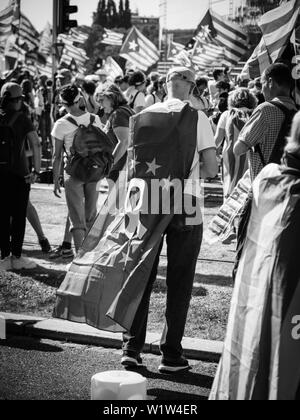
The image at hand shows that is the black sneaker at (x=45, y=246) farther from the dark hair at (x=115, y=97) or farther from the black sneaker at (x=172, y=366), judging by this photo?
the black sneaker at (x=172, y=366)

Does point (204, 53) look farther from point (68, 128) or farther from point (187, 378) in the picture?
point (187, 378)

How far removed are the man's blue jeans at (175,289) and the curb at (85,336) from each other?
45 cm

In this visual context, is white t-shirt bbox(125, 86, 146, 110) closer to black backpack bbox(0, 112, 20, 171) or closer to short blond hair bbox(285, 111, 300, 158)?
black backpack bbox(0, 112, 20, 171)

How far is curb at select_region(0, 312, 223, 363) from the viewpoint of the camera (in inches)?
258

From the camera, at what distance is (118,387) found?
4.81m

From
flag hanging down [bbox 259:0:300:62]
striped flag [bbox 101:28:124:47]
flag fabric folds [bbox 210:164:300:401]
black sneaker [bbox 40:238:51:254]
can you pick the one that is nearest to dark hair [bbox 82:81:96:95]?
black sneaker [bbox 40:238:51:254]

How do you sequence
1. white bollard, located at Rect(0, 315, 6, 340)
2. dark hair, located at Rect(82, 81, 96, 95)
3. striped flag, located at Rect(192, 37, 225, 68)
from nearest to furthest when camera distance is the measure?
white bollard, located at Rect(0, 315, 6, 340) → dark hair, located at Rect(82, 81, 96, 95) → striped flag, located at Rect(192, 37, 225, 68)

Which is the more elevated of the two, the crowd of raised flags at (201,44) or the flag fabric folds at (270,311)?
the crowd of raised flags at (201,44)

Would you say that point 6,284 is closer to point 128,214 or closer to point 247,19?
point 128,214

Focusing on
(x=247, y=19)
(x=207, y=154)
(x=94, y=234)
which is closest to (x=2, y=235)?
(x=94, y=234)

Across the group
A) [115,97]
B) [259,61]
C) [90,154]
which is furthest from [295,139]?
[259,61]

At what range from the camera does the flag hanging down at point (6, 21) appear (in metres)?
20.4

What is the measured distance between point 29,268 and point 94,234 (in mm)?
3258

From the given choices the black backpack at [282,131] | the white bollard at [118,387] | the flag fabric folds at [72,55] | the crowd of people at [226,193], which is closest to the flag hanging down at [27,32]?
the flag fabric folds at [72,55]
